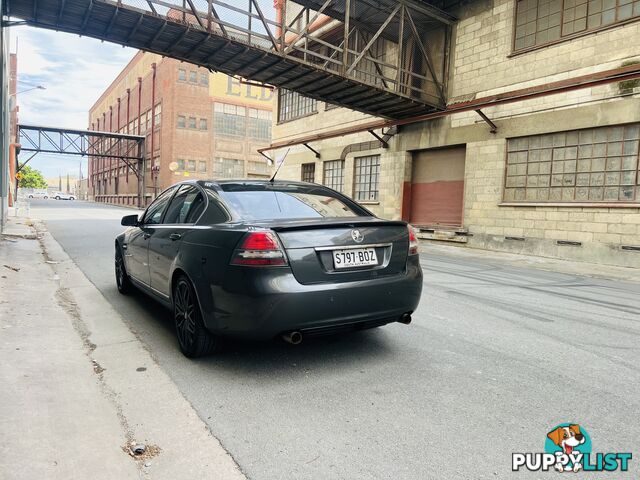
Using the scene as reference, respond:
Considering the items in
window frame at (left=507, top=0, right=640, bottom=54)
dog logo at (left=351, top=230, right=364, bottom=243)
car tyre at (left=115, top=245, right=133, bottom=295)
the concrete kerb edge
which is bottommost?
the concrete kerb edge

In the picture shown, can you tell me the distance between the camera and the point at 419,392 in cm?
315

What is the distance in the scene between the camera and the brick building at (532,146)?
11.3 m

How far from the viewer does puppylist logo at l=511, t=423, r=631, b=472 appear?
90.7 inches

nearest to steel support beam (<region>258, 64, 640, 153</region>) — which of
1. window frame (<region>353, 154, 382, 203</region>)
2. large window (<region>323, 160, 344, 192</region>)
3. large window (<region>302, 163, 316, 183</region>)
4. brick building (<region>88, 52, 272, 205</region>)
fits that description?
window frame (<region>353, 154, 382, 203</region>)

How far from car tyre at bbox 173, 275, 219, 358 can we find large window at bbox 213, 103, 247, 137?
48342mm

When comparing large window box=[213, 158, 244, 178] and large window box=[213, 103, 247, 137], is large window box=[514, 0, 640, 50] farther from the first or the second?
large window box=[213, 103, 247, 137]

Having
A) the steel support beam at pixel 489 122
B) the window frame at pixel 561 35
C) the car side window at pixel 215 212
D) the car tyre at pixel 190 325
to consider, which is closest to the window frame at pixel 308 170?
the steel support beam at pixel 489 122

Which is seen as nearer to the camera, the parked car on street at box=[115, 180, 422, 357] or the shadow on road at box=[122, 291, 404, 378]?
the parked car on street at box=[115, 180, 422, 357]

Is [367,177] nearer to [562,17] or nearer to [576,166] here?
[576,166]

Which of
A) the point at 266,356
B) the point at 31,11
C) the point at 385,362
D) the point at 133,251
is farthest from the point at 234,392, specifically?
the point at 31,11

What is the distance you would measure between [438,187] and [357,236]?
13785mm

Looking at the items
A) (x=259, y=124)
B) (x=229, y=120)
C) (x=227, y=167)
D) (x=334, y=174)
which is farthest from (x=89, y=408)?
(x=259, y=124)

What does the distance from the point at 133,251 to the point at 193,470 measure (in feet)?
12.3

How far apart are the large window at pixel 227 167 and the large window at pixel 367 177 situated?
31.9 m
